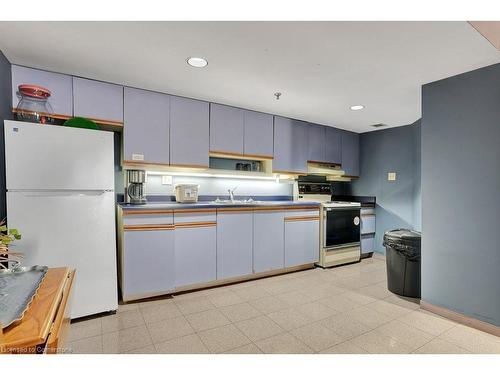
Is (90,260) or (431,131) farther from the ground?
(431,131)

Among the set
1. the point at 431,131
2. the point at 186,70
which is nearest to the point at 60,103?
the point at 186,70

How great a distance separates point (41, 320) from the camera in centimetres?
81

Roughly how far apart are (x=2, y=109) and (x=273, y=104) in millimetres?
2561

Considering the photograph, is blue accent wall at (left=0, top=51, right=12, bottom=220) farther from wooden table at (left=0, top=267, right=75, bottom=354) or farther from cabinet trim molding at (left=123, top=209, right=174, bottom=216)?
wooden table at (left=0, top=267, right=75, bottom=354)

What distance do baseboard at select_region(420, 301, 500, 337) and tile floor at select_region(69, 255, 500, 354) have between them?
0.06m

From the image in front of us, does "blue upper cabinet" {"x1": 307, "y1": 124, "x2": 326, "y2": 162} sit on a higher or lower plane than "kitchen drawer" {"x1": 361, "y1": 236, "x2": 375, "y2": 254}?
higher

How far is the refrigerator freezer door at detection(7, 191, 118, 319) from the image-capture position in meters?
1.91

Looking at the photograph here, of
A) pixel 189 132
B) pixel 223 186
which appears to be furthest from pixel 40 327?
pixel 223 186

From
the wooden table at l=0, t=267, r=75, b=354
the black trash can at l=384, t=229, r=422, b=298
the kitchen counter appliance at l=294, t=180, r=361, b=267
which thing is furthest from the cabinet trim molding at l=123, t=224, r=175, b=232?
the black trash can at l=384, t=229, r=422, b=298

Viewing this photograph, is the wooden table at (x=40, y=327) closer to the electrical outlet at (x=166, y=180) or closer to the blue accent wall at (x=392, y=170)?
the electrical outlet at (x=166, y=180)

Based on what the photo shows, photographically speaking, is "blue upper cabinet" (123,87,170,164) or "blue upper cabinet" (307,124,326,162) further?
"blue upper cabinet" (307,124,326,162)

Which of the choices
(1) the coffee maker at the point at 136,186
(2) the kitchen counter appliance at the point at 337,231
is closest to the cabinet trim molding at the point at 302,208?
(2) the kitchen counter appliance at the point at 337,231
